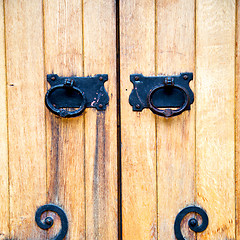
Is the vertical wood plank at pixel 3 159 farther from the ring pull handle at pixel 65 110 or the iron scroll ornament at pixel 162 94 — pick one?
the iron scroll ornament at pixel 162 94

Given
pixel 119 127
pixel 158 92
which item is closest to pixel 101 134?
pixel 119 127

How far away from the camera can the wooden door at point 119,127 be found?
78 cm

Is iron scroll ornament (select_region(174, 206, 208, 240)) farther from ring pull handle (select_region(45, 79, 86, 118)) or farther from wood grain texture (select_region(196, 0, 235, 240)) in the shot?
ring pull handle (select_region(45, 79, 86, 118))

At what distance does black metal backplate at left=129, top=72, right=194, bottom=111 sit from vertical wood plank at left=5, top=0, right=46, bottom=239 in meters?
0.32

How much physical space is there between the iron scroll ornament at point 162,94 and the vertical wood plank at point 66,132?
20 centimetres

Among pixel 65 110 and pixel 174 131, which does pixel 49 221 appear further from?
pixel 174 131

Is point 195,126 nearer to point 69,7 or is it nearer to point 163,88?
point 163,88

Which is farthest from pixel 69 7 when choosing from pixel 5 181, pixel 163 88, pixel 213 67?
pixel 5 181

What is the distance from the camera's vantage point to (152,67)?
2.61ft

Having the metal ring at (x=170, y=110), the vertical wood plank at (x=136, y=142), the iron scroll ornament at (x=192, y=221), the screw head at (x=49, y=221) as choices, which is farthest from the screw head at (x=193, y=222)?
the screw head at (x=49, y=221)

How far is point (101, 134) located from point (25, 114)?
0.27 meters

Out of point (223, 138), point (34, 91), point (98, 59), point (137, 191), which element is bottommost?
point (137, 191)

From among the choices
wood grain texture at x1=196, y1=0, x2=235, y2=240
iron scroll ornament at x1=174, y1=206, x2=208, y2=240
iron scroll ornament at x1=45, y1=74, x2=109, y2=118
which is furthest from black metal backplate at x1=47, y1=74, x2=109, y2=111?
iron scroll ornament at x1=174, y1=206, x2=208, y2=240

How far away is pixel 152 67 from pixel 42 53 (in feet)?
1.22
